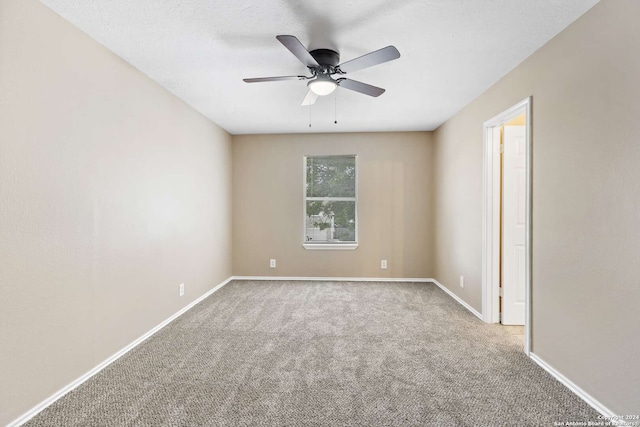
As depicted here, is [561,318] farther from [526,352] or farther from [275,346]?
[275,346]

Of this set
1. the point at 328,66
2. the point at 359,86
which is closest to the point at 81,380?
the point at 328,66

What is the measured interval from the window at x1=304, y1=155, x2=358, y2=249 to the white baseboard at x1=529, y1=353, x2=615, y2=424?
3155 mm

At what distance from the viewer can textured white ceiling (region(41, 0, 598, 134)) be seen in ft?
6.39

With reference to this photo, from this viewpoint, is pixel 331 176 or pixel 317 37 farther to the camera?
pixel 331 176

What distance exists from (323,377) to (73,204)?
6.81 ft

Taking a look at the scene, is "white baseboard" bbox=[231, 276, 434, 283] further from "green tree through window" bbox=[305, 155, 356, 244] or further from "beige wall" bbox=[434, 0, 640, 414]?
"beige wall" bbox=[434, 0, 640, 414]

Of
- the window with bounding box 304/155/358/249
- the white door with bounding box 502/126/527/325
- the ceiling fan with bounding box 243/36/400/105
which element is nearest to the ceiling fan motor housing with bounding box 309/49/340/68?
the ceiling fan with bounding box 243/36/400/105

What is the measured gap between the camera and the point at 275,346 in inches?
108

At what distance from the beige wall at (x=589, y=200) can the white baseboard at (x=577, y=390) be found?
0.03 m

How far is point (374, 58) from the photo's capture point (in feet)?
6.93

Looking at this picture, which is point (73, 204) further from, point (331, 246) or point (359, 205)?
point (359, 205)

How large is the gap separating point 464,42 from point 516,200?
176 centimetres

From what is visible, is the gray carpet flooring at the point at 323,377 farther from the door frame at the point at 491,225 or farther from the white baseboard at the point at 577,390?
the door frame at the point at 491,225

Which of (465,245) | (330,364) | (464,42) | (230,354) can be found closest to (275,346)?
(230,354)
